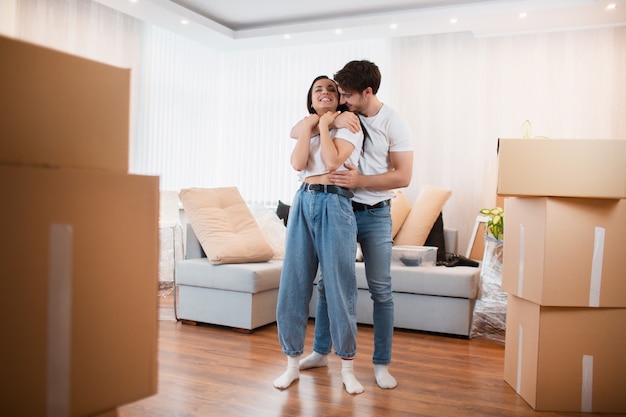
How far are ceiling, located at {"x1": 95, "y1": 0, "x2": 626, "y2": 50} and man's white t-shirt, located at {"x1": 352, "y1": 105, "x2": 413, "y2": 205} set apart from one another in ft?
8.29

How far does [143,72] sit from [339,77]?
356 cm

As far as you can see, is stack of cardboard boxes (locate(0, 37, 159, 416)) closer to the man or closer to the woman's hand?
the woman's hand

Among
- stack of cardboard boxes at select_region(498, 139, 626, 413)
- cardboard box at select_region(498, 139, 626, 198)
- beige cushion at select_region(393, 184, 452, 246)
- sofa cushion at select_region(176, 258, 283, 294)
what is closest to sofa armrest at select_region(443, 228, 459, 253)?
beige cushion at select_region(393, 184, 452, 246)

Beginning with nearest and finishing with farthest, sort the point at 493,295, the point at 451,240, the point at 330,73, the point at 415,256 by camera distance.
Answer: the point at 493,295, the point at 415,256, the point at 451,240, the point at 330,73

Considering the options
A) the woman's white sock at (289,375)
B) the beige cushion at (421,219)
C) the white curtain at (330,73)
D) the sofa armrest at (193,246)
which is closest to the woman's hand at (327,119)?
the woman's white sock at (289,375)

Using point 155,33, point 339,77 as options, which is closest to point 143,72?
point 155,33

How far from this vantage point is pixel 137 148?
532cm

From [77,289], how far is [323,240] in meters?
1.52

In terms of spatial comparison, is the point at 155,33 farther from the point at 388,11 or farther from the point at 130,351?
the point at 130,351

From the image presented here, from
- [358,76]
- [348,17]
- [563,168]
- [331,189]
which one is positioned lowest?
[331,189]

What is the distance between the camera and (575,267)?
6.86 feet

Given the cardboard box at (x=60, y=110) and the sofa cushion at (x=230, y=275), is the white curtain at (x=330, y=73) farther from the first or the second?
the cardboard box at (x=60, y=110)

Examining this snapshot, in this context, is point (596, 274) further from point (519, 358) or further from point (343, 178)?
point (343, 178)

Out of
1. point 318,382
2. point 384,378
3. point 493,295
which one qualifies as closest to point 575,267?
point 384,378
